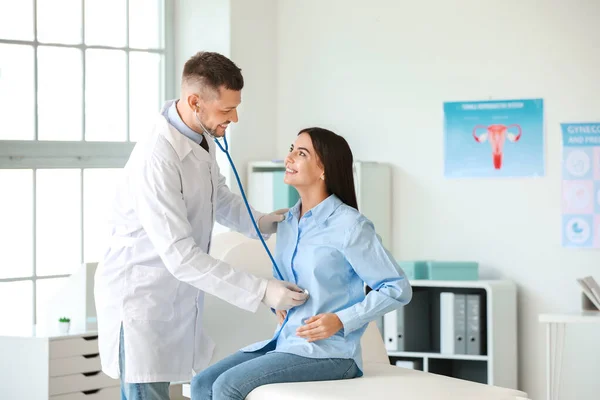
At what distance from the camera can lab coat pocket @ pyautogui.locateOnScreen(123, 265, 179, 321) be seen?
7.25 feet

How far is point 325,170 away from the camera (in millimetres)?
2348

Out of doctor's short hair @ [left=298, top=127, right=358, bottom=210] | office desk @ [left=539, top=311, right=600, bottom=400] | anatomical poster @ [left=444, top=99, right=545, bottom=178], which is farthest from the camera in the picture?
anatomical poster @ [left=444, top=99, right=545, bottom=178]

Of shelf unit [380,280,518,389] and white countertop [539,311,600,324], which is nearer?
white countertop [539,311,600,324]

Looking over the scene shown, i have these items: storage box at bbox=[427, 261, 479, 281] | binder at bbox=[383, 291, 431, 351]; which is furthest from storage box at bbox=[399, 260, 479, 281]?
binder at bbox=[383, 291, 431, 351]

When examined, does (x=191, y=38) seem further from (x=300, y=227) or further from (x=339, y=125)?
(x=300, y=227)

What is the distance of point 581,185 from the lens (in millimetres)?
3914

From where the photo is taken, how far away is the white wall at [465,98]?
392cm

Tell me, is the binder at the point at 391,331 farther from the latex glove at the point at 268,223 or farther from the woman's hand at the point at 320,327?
the woman's hand at the point at 320,327

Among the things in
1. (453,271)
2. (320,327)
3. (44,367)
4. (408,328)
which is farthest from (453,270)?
(320,327)

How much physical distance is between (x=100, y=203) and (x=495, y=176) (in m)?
1.89

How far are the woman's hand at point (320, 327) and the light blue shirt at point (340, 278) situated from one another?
0.02 metres

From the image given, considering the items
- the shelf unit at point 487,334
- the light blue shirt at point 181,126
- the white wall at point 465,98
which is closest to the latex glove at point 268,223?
the light blue shirt at point 181,126

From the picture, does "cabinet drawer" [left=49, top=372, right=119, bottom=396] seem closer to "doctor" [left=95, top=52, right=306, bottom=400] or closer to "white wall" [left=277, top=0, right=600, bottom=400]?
"doctor" [left=95, top=52, right=306, bottom=400]

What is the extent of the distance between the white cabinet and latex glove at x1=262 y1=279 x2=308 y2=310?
1.50 metres
